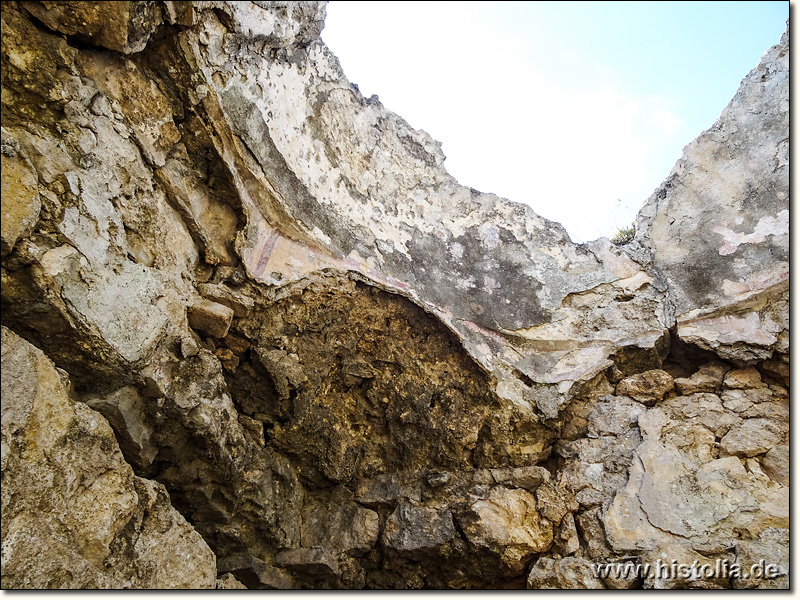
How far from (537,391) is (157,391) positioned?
2661 millimetres

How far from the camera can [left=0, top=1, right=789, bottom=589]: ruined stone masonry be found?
2.70 m

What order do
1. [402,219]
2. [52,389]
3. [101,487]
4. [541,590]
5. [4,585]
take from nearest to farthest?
[4,585] < [52,389] < [101,487] < [541,590] < [402,219]

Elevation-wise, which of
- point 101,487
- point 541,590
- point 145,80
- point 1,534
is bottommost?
point 1,534

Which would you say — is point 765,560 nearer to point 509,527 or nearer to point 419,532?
point 509,527

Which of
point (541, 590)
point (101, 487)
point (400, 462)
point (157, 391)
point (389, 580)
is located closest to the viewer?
point (101, 487)

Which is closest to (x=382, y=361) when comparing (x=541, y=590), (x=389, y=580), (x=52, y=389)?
(x=389, y=580)

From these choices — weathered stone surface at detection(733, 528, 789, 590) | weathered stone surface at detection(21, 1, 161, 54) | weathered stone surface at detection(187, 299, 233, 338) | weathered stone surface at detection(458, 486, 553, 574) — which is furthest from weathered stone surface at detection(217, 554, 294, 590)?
weathered stone surface at detection(21, 1, 161, 54)

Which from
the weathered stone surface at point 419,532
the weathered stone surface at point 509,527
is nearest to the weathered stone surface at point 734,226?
the weathered stone surface at point 509,527

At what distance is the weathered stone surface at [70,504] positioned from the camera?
7.68ft

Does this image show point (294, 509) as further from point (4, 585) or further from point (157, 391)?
point (4, 585)

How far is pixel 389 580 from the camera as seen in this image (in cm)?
380

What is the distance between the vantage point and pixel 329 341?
157 inches

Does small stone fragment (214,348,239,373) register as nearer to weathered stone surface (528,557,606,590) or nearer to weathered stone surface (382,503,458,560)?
weathered stone surface (382,503,458,560)

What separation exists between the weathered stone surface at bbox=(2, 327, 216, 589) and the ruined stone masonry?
0.04ft
